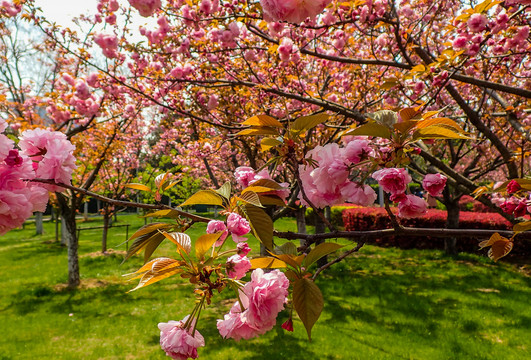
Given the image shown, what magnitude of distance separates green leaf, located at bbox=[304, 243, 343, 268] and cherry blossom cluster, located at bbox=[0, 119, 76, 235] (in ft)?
2.27

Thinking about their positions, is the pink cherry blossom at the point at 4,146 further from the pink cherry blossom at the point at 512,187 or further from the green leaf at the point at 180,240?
the pink cherry blossom at the point at 512,187

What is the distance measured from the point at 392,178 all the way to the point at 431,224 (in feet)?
33.9

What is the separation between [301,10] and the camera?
2.99 feet

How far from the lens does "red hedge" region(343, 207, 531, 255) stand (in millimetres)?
8727

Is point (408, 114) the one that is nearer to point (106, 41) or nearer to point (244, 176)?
point (244, 176)

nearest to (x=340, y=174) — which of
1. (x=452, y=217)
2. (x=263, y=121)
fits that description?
(x=263, y=121)

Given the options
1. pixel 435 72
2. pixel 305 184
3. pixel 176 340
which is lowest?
pixel 176 340

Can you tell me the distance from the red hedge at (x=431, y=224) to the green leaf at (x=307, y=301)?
894 centimetres

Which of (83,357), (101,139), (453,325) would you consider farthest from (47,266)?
(453,325)

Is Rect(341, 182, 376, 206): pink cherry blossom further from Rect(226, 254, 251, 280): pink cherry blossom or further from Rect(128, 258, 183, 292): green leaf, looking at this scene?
Rect(128, 258, 183, 292): green leaf

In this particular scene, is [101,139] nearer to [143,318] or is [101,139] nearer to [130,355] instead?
[143,318]

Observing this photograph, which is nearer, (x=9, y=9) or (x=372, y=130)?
(x=372, y=130)

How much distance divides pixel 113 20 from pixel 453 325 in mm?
6158

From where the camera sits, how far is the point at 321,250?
2.51ft
